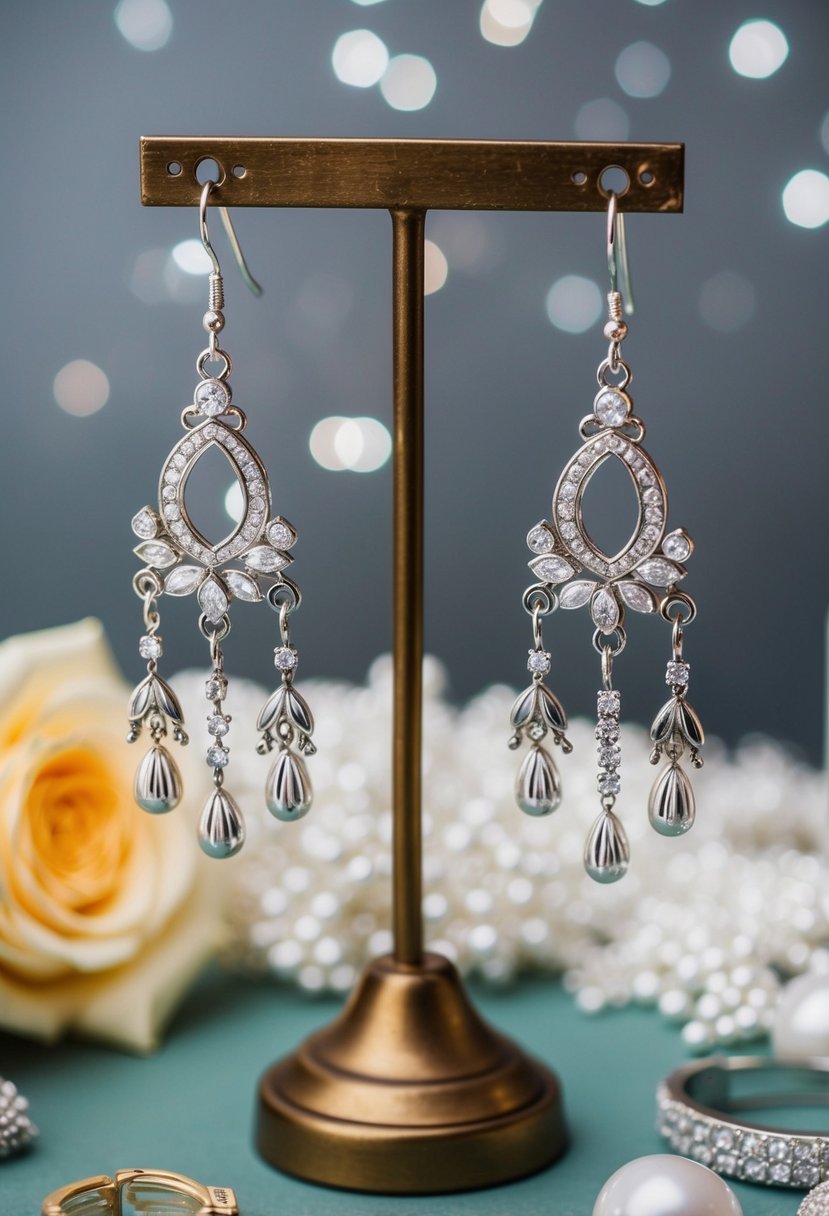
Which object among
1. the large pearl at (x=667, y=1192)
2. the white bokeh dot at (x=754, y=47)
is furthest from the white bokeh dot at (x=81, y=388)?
the large pearl at (x=667, y=1192)

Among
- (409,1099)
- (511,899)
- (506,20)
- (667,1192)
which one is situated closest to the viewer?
(667,1192)

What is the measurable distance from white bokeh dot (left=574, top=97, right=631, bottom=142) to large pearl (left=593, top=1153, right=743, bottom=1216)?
962mm

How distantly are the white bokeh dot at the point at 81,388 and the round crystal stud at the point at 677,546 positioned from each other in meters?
0.81

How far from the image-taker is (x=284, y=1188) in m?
0.75

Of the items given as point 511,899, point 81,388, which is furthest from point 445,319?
point 511,899

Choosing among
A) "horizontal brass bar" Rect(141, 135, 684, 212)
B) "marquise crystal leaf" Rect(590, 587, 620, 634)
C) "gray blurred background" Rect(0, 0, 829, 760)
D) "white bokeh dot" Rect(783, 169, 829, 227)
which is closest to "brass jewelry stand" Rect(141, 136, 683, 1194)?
"horizontal brass bar" Rect(141, 135, 684, 212)

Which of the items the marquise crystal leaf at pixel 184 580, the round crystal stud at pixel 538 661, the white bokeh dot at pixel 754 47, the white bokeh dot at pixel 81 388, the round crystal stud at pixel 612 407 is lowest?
the round crystal stud at pixel 538 661

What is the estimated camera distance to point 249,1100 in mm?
861

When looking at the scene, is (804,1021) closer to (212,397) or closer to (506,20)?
(212,397)

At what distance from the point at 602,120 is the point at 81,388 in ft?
1.82

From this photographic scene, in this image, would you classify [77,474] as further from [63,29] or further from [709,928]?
[709,928]

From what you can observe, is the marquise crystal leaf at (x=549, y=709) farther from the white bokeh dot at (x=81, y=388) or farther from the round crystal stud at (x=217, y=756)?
the white bokeh dot at (x=81, y=388)

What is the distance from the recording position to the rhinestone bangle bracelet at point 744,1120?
726 millimetres

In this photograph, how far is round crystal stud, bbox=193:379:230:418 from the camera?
2.28 feet
